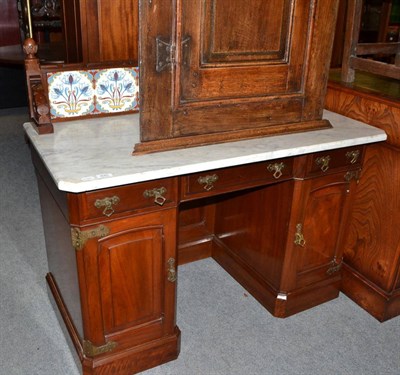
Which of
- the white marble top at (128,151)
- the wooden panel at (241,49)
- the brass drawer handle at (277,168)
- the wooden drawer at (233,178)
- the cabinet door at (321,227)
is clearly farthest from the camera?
the cabinet door at (321,227)

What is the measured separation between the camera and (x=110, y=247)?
66.3 inches

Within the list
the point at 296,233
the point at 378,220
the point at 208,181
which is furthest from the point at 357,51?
the point at 208,181

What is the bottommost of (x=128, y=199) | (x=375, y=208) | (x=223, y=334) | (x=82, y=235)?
(x=223, y=334)

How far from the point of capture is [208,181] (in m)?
1.77

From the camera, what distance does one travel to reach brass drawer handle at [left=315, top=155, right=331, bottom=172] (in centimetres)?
201

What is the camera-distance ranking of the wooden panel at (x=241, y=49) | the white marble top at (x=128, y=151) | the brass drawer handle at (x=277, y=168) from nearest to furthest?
the white marble top at (x=128, y=151) → the wooden panel at (x=241, y=49) → the brass drawer handle at (x=277, y=168)

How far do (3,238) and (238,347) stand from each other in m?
1.71

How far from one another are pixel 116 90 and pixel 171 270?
830mm

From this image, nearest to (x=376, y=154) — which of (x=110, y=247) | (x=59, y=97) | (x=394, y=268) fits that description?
(x=394, y=268)

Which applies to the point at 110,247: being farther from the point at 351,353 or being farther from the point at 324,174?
the point at 351,353

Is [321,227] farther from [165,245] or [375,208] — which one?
[165,245]

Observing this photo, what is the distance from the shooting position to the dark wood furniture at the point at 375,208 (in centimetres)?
213

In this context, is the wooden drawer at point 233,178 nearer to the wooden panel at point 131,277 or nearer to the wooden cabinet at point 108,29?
the wooden panel at point 131,277

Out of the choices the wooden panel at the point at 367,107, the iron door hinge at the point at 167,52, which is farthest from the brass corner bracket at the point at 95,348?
the wooden panel at the point at 367,107
